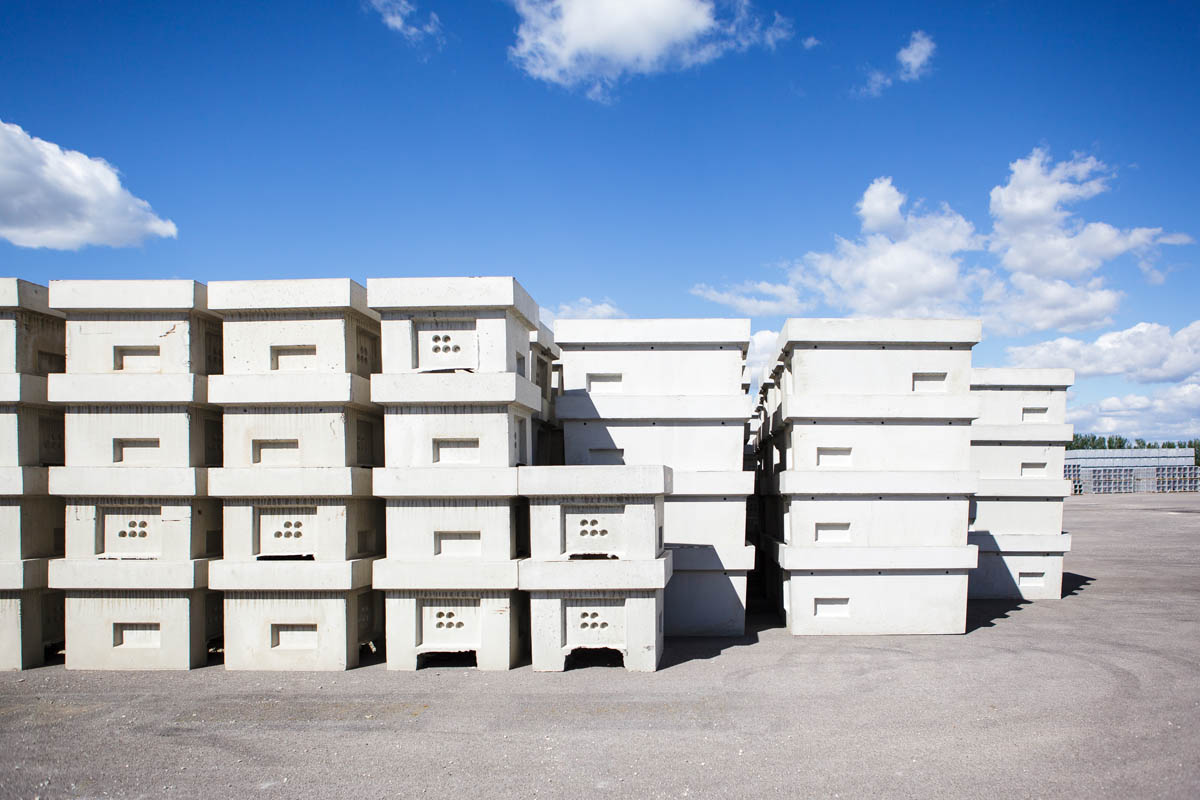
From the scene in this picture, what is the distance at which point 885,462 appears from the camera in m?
18.6

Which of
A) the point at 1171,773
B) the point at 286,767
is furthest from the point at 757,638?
the point at 286,767

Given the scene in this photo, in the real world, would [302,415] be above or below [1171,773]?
above

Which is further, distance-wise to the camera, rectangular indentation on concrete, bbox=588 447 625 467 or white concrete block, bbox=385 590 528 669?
rectangular indentation on concrete, bbox=588 447 625 467

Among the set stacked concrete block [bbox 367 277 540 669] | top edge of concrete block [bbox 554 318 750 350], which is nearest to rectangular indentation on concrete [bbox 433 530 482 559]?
stacked concrete block [bbox 367 277 540 669]

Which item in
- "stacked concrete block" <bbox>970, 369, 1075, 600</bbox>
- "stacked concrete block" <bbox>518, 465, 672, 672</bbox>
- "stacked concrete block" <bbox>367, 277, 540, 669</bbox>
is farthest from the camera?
"stacked concrete block" <bbox>970, 369, 1075, 600</bbox>

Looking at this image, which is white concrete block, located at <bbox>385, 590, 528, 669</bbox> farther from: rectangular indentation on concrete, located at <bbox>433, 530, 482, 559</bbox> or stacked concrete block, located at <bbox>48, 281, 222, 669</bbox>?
stacked concrete block, located at <bbox>48, 281, 222, 669</bbox>

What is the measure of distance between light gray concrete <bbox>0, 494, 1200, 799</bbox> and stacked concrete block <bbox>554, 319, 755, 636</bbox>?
1.46 metres

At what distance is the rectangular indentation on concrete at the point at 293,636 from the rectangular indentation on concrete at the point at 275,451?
3.52 meters

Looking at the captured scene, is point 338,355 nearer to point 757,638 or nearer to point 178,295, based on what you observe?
point 178,295

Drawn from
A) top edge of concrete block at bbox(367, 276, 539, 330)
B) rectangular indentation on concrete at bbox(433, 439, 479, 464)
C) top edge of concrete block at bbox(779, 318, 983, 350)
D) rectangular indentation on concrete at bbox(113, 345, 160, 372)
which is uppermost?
top edge of concrete block at bbox(367, 276, 539, 330)

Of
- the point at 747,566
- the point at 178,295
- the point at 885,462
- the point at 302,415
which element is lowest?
the point at 747,566

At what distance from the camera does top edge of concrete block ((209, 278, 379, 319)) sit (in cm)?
1575

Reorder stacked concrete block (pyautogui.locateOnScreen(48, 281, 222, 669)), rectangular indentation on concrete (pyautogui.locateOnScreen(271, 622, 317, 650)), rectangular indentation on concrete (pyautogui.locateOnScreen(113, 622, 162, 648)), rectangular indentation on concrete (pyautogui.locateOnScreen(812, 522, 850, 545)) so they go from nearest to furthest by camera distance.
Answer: stacked concrete block (pyautogui.locateOnScreen(48, 281, 222, 669))
rectangular indentation on concrete (pyautogui.locateOnScreen(271, 622, 317, 650))
rectangular indentation on concrete (pyautogui.locateOnScreen(113, 622, 162, 648))
rectangular indentation on concrete (pyautogui.locateOnScreen(812, 522, 850, 545))

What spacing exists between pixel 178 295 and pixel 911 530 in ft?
59.4
